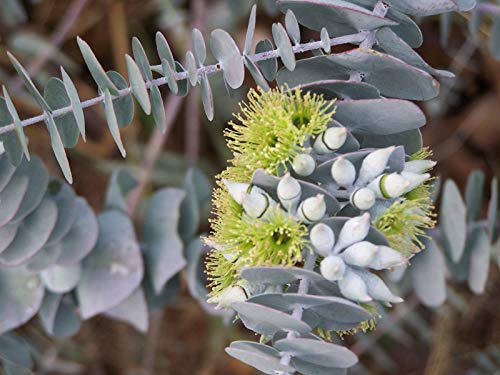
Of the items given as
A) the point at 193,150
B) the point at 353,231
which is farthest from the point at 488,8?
the point at 193,150

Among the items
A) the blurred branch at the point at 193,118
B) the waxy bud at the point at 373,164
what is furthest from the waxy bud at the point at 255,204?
the blurred branch at the point at 193,118

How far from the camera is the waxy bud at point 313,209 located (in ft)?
2.10

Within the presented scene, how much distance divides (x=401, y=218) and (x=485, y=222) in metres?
0.49

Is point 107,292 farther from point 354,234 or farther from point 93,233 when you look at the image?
point 354,234

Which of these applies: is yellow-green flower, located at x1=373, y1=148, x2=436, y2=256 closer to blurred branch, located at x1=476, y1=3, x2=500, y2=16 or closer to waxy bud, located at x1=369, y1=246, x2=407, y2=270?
waxy bud, located at x1=369, y1=246, x2=407, y2=270

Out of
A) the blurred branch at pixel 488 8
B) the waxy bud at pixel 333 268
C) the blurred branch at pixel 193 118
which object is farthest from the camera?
the blurred branch at pixel 193 118

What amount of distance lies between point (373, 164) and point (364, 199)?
40 mm

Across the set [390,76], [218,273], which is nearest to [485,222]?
[390,76]

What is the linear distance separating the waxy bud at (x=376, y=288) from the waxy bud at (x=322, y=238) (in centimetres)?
5

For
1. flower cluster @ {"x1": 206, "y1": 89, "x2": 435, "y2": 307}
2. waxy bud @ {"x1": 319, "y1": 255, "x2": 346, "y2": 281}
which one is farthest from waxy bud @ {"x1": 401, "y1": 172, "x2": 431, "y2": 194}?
waxy bud @ {"x1": 319, "y1": 255, "x2": 346, "y2": 281}

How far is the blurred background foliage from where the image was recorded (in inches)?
66.1

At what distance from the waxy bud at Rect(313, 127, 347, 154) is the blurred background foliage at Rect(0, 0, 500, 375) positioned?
0.94 m

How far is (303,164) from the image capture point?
670 millimetres

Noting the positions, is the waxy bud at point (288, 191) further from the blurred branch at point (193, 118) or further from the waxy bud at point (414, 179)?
the blurred branch at point (193, 118)
